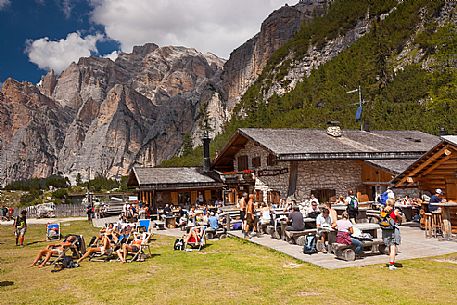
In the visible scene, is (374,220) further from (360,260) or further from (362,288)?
(362,288)

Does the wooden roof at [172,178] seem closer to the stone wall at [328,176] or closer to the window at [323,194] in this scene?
the stone wall at [328,176]

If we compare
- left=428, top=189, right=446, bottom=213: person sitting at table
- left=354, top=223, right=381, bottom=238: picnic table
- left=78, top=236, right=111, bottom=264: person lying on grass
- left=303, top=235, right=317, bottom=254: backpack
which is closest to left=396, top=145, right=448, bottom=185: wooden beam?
left=428, top=189, right=446, bottom=213: person sitting at table

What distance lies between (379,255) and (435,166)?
5237mm

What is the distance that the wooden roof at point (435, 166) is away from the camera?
13123 millimetres

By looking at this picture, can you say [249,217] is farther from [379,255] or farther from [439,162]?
[439,162]

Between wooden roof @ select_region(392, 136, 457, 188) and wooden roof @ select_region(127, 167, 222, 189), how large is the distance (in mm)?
13942

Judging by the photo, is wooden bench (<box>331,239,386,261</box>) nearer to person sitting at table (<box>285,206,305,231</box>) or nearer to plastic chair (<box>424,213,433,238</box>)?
person sitting at table (<box>285,206,305,231</box>)

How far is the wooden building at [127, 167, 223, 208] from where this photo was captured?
25317mm

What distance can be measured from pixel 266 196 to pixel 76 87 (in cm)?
17096

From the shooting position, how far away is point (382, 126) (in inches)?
1512

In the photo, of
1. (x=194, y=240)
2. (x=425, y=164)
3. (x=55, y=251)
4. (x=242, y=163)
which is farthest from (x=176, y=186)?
(x=425, y=164)

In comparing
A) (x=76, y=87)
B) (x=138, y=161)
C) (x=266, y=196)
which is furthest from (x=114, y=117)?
(x=266, y=196)

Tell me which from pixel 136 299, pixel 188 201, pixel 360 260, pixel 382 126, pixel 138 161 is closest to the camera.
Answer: pixel 136 299

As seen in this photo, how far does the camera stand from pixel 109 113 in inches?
5453
